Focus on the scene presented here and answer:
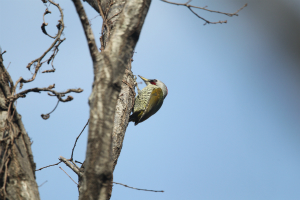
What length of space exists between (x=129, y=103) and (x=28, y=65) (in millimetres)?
1615

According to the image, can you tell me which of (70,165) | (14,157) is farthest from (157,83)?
(14,157)

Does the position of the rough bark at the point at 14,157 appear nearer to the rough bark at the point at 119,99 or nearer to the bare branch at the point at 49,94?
the bare branch at the point at 49,94

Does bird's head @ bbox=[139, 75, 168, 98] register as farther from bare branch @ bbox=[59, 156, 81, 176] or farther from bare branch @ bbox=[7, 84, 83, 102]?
bare branch @ bbox=[7, 84, 83, 102]

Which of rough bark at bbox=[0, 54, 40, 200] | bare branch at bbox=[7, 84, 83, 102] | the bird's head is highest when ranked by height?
the bird's head

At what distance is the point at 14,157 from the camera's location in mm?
2342

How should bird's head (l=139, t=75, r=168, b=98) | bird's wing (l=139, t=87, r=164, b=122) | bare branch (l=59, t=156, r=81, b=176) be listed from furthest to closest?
bird's head (l=139, t=75, r=168, b=98), bird's wing (l=139, t=87, r=164, b=122), bare branch (l=59, t=156, r=81, b=176)

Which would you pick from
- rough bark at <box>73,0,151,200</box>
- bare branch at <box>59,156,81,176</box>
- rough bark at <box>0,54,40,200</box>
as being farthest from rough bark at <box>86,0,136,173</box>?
rough bark at <box>0,54,40,200</box>

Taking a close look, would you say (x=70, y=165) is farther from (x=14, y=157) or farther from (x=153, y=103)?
(x=153, y=103)

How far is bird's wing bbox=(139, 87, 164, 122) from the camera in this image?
5.54 m

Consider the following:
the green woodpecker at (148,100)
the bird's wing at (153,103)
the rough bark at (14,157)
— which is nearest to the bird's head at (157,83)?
the green woodpecker at (148,100)

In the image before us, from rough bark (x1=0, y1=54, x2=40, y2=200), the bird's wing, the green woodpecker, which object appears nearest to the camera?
rough bark (x1=0, y1=54, x2=40, y2=200)

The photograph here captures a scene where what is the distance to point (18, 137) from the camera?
2445mm

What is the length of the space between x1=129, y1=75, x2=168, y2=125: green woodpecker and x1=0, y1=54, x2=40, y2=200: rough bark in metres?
2.77

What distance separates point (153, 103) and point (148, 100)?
21 cm
